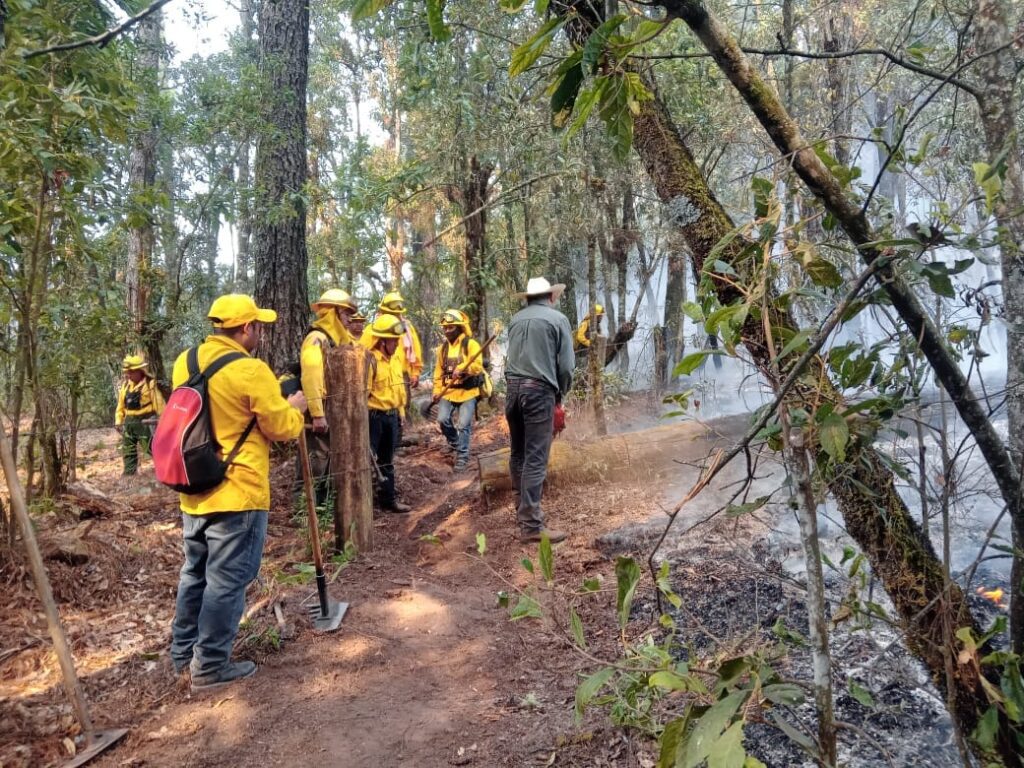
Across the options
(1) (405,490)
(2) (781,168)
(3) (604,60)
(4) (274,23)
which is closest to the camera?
(3) (604,60)

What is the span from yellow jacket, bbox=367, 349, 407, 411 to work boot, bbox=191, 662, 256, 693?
3.40m

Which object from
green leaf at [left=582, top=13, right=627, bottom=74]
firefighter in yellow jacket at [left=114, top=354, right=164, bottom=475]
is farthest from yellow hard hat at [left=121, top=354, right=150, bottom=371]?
green leaf at [left=582, top=13, right=627, bottom=74]

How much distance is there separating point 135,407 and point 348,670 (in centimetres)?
666

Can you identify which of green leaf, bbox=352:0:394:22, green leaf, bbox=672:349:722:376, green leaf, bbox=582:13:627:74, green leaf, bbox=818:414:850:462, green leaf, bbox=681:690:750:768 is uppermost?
green leaf, bbox=352:0:394:22

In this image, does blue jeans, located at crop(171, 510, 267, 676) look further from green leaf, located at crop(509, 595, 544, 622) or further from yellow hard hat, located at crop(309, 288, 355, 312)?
yellow hard hat, located at crop(309, 288, 355, 312)

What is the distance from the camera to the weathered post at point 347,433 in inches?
214

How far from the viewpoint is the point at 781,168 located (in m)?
1.97

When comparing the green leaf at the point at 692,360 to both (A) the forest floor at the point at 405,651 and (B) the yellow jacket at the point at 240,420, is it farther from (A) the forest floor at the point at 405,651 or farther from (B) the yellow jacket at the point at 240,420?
(B) the yellow jacket at the point at 240,420

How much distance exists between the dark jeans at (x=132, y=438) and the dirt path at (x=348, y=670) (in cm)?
270

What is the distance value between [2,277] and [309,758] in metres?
3.56

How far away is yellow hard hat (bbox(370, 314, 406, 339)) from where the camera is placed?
7.32 meters

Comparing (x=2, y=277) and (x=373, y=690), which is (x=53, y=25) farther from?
(x=373, y=690)

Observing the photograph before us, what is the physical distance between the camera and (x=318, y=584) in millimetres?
4383

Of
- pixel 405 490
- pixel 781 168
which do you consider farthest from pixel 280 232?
pixel 781 168
